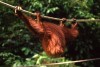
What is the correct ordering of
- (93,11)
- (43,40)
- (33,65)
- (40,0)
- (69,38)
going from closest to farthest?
(43,40)
(69,38)
(33,65)
(40,0)
(93,11)

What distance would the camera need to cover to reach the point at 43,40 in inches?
136

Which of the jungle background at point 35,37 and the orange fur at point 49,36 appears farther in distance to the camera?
the jungle background at point 35,37

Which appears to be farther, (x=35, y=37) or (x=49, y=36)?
(x=35, y=37)

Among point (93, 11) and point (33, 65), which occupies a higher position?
point (93, 11)

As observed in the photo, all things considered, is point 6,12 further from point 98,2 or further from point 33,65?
point 98,2

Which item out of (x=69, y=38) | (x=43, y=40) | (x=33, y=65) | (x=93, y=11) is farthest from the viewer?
(x=93, y=11)

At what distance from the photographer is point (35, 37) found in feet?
18.5

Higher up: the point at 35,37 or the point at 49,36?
the point at 49,36

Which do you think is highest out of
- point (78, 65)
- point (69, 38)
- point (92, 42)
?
point (69, 38)

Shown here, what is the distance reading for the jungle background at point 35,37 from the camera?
534cm

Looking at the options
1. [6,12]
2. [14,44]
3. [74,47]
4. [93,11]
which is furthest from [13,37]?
[93,11]

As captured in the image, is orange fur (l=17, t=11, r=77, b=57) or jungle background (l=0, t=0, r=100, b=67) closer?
orange fur (l=17, t=11, r=77, b=57)

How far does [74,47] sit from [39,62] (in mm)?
909

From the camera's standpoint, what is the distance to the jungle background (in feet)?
17.5
